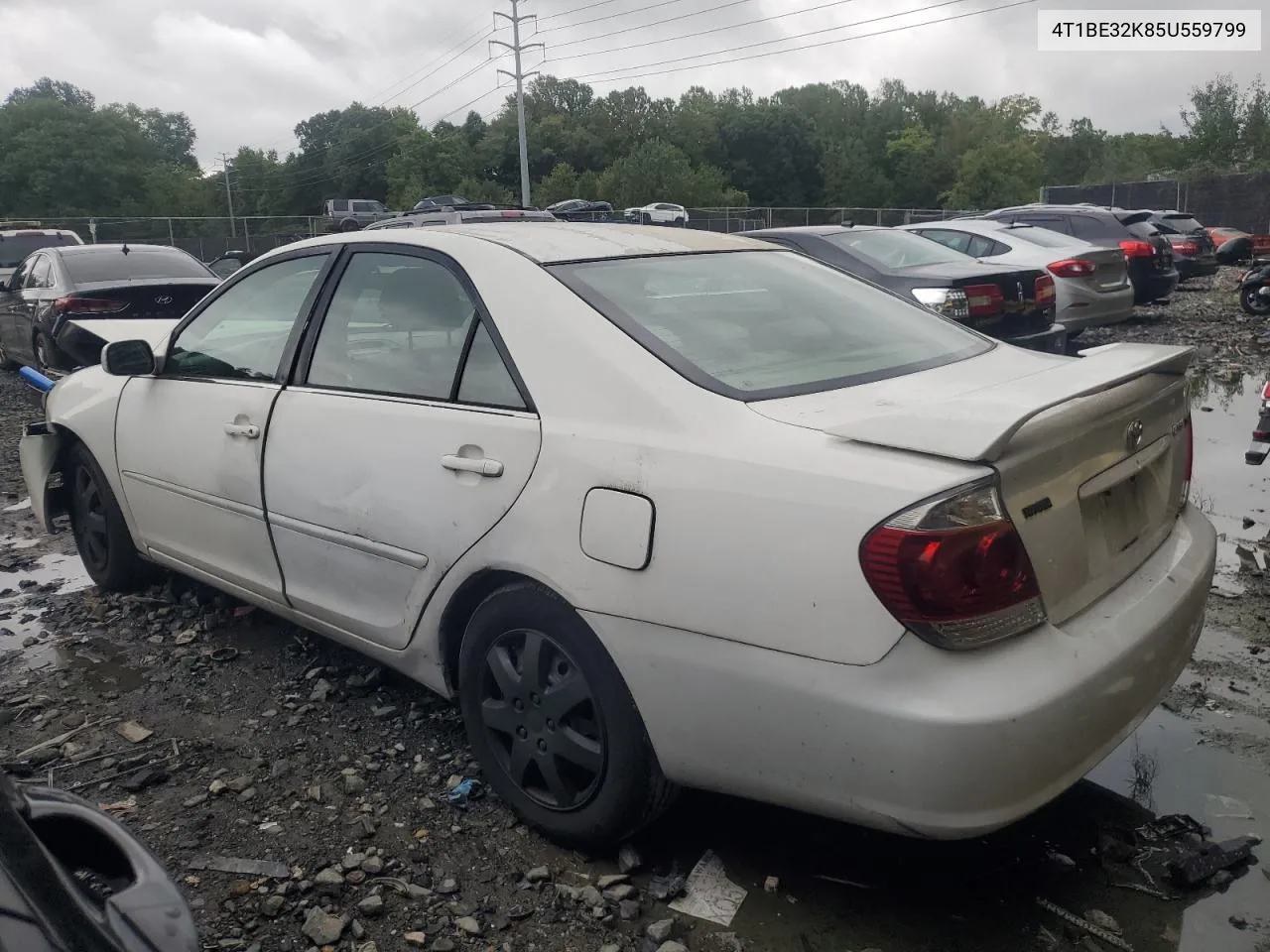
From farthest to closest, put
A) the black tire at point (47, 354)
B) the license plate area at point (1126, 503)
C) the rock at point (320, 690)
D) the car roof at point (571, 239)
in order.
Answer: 1. the black tire at point (47, 354)
2. the rock at point (320, 690)
3. the car roof at point (571, 239)
4. the license plate area at point (1126, 503)

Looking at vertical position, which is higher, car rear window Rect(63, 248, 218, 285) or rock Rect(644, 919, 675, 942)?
car rear window Rect(63, 248, 218, 285)

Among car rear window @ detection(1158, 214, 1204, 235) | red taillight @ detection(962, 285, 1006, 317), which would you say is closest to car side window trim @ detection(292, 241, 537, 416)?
red taillight @ detection(962, 285, 1006, 317)

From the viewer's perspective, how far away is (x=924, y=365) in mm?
2879

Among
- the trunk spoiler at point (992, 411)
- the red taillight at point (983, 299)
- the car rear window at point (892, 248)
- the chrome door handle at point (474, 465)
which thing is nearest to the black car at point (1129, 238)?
the car rear window at point (892, 248)

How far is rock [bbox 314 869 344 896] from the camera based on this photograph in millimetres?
2625

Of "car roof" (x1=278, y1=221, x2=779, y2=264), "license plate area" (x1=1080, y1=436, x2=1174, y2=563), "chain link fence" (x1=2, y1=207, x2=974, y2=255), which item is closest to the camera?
"license plate area" (x1=1080, y1=436, x2=1174, y2=563)

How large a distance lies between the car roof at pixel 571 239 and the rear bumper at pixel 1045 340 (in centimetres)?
498

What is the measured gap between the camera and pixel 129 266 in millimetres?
10000

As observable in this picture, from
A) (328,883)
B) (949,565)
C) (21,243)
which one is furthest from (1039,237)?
(21,243)

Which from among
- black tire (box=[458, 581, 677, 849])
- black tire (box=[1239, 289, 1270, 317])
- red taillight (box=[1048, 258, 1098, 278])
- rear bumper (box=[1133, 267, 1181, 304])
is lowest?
black tire (box=[458, 581, 677, 849])

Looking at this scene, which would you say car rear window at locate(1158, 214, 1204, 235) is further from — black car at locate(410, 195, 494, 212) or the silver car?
black car at locate(410, 195, 494, 212)

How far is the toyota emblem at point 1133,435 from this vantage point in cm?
248

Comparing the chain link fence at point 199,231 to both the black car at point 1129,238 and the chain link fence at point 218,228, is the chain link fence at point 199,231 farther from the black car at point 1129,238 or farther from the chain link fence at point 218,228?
the black car at point 1129,238

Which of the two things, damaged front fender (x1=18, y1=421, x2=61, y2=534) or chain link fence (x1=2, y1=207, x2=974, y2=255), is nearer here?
damaged front fender (x1=18, y1=421, x2=61, y2=534)
